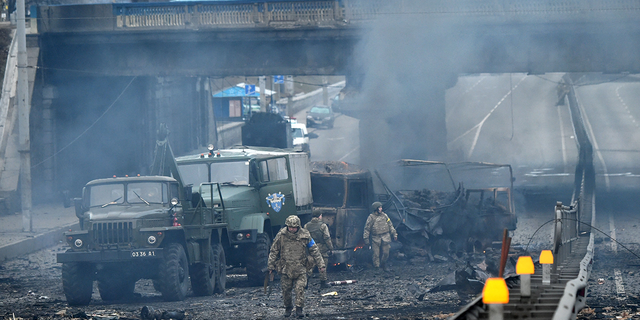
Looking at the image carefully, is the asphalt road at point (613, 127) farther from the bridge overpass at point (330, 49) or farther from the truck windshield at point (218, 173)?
the truck windshield at point (218, 173)

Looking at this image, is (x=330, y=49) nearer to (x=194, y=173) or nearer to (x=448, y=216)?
(x=448, y=216)

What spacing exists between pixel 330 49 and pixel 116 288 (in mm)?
14533

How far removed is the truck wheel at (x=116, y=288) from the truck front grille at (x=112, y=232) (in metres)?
0.84

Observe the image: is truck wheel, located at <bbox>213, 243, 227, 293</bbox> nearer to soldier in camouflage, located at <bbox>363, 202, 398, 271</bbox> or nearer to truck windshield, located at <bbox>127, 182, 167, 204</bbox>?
truck windshield, located at <bbox>127, 182, 167, 204</bbox>

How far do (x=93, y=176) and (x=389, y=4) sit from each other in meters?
12.5

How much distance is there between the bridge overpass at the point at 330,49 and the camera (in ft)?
74.7

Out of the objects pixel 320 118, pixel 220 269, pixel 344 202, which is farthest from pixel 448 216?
pixel 320 118

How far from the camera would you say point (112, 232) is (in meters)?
10.9

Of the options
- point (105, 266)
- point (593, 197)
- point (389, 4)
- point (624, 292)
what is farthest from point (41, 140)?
point (624, 292)

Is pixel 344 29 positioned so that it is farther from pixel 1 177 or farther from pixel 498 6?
pixel 1 177

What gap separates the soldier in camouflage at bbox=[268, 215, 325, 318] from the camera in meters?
9.77

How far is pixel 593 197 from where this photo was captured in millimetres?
22422

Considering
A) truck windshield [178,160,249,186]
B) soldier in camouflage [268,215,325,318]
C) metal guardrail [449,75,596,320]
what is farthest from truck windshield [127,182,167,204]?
metal guardrail [449,75,596,320]

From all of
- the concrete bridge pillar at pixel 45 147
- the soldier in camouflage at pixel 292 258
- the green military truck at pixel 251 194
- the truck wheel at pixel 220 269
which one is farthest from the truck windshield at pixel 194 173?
the concrete bridge pillar at pixel 45 147
